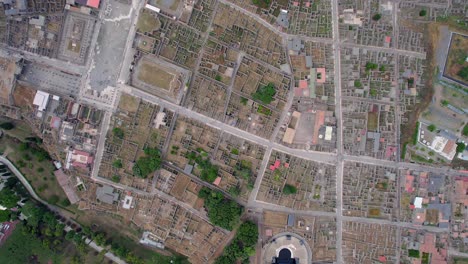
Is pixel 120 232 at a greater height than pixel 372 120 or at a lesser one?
lesser

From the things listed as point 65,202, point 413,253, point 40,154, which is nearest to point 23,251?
point 65,202

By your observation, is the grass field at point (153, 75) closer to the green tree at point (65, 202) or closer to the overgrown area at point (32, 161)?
the overgrown area at point (32, 161)

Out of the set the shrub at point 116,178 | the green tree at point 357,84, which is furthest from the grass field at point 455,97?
the shrub at point 116,178

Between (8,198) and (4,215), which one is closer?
(8,198)

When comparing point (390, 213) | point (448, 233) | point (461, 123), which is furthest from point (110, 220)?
point (461, 123)

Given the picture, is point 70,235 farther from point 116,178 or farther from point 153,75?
point 153,75

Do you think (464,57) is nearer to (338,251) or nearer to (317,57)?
(317,57)

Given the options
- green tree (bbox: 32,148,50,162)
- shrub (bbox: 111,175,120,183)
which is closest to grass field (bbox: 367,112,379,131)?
shrub (bbox: 111,175,120,183)
